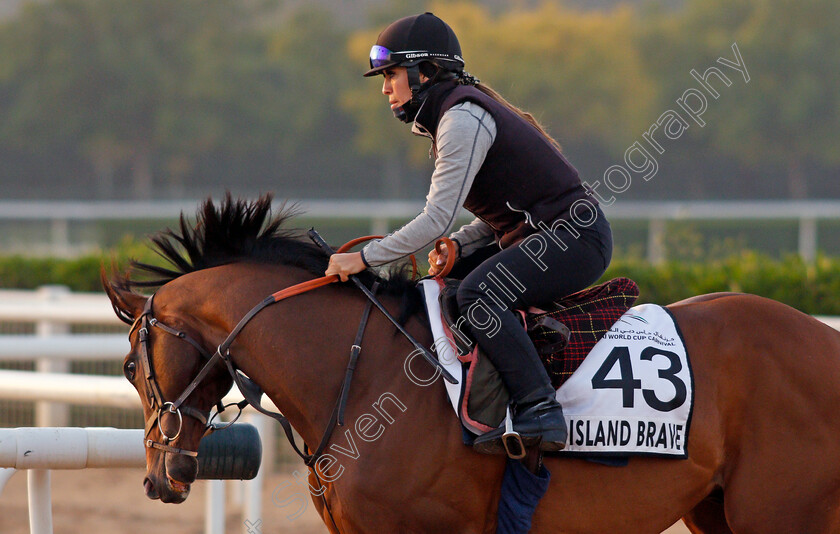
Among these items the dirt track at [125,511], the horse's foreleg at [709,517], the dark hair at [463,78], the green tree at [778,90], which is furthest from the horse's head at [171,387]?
the green tree at [778,90]

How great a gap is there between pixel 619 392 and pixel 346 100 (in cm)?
4234

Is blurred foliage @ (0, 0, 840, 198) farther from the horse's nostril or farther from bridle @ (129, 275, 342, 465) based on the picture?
the horse's nostril

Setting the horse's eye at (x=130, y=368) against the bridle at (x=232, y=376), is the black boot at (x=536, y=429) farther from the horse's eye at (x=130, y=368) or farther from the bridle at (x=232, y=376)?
the horse's eye at (x=130, y=368)

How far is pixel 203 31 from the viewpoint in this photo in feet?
167

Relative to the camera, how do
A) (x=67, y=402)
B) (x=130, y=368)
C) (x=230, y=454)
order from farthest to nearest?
(x=67, y=402)
(x=230, y=454)
(x=130, y=368)

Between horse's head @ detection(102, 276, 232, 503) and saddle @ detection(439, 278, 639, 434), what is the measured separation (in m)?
0.77

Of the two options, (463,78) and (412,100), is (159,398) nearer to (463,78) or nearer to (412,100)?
(412,100)

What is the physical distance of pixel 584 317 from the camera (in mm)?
3223

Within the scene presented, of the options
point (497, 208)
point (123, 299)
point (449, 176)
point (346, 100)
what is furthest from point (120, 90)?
point (449, 176)

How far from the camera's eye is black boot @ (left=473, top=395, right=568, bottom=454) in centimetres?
296

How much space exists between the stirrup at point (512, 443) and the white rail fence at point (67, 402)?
4.21ft

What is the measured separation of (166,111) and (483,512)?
Answer: 139 ft

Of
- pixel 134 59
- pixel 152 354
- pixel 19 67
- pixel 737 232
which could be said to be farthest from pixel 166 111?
pixel 152 354

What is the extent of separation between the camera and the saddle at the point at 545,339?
3.01 metres
